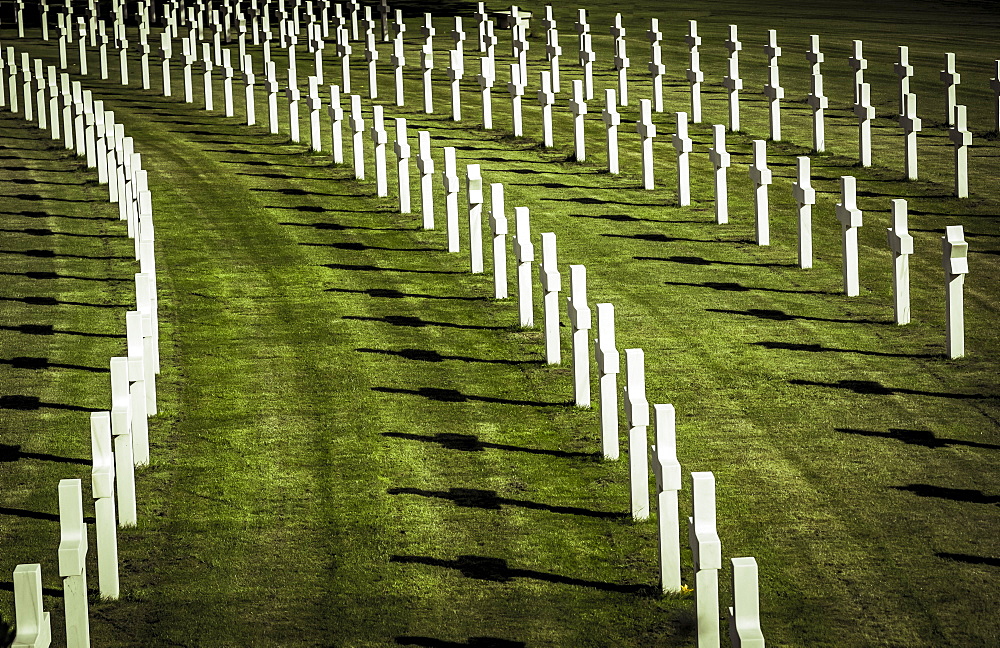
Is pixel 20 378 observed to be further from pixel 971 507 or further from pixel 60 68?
pixel 60 68

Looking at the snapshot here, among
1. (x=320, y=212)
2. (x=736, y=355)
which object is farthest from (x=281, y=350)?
(x=320, y=212)

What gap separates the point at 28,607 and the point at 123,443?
3115mm

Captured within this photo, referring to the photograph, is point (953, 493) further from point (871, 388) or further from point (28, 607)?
point (28, 607)

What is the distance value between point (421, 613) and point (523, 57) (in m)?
21.2

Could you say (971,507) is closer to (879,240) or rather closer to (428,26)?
(879,240)

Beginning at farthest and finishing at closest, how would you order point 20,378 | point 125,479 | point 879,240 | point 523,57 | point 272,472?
1. point 523,57
2. point 879,240
3. point 20,378
4. point 272,472
5. point 125,479

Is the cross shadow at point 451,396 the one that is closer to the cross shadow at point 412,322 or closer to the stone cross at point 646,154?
the cross shadow at point 412,322

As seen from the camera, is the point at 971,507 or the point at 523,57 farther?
the point at 523,57

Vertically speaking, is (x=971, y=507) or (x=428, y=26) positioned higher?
(x=428, y=26)

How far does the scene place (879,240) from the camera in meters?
17.1

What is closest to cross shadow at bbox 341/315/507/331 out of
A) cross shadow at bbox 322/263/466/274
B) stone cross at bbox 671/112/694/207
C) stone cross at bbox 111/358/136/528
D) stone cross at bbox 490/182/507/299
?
stone cross at bbox 490/182/507/299

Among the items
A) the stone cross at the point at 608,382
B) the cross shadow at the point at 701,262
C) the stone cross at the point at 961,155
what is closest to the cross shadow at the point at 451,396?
the stone cross at the point at 608,382

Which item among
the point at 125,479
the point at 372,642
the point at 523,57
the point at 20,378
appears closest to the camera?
the point at 372,642

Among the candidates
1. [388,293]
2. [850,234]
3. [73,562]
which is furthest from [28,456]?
[850,234]
